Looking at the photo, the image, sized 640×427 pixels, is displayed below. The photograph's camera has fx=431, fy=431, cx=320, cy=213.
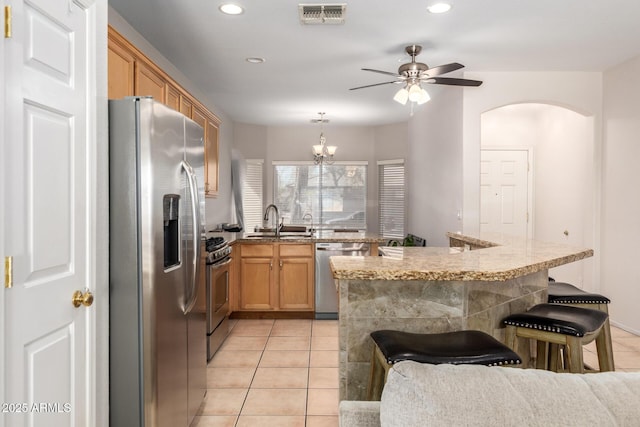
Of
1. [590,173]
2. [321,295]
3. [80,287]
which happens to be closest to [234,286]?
[321,295]

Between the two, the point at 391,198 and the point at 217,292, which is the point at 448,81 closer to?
the point at 217,292

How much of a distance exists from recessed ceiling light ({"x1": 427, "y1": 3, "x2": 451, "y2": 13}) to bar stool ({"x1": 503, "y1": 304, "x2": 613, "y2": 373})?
1.98 meters

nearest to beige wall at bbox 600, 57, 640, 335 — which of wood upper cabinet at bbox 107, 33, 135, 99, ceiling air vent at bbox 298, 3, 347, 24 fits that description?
ceiling air vent at bbox 298, 3, 347, 24

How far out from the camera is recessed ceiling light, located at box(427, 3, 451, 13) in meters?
2.85

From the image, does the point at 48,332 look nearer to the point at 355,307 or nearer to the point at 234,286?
the point at 355,307

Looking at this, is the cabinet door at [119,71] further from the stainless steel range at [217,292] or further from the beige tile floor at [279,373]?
the beige tile floor at [279,373]

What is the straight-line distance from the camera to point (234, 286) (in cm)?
482

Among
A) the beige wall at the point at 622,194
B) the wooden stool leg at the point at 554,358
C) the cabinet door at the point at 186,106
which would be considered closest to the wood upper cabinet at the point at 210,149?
the cabinet door at the point at 186,106

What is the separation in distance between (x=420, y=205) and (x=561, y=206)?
5.73ft

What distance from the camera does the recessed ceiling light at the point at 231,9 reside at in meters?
2.86

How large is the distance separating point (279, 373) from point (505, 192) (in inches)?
166

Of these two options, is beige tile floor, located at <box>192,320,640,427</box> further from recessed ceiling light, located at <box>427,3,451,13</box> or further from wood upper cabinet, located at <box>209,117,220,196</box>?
recessed ceiling light, located at <box>427,3,451,13</box>

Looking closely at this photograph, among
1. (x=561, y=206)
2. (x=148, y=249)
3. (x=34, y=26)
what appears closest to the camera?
(x=34, y=26)

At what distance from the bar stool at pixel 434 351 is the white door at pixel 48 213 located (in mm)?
1151
